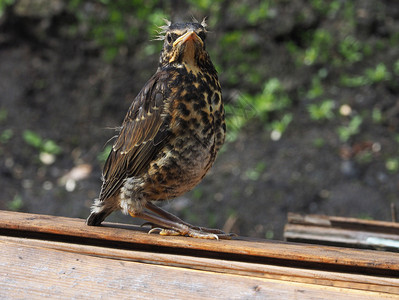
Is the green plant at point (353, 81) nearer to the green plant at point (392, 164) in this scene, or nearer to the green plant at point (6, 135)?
the green plant at point (392, 164)

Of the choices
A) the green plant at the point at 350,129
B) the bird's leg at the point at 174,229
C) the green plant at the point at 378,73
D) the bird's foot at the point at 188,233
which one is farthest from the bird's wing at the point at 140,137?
the green plant at the point at 378,73

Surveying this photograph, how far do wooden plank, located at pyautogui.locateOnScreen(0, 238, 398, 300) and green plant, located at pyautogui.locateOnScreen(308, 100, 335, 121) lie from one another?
4.15 meters

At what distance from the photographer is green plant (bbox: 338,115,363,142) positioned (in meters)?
5.84

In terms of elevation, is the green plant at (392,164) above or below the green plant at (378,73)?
below

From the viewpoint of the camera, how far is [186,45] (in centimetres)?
280

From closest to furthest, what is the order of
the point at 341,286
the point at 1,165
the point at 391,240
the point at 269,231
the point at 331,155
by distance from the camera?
1. the point at 341,286
2. the point at 391,240
3. the point at 269,231
4. the point at 331,155
5. the point at 1,165

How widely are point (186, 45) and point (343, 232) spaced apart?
167 centimetres

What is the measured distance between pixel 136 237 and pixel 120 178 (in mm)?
597

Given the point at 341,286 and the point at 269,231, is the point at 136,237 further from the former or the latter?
the point at 269,231

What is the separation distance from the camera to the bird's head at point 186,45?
110 inches

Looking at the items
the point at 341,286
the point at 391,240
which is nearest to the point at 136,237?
the point at 341,286

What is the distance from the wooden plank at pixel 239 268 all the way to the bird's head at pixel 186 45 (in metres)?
1.09

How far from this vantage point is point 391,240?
3346 millimetres

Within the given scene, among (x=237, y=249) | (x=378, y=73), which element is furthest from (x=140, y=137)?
(x=378, y=73)
